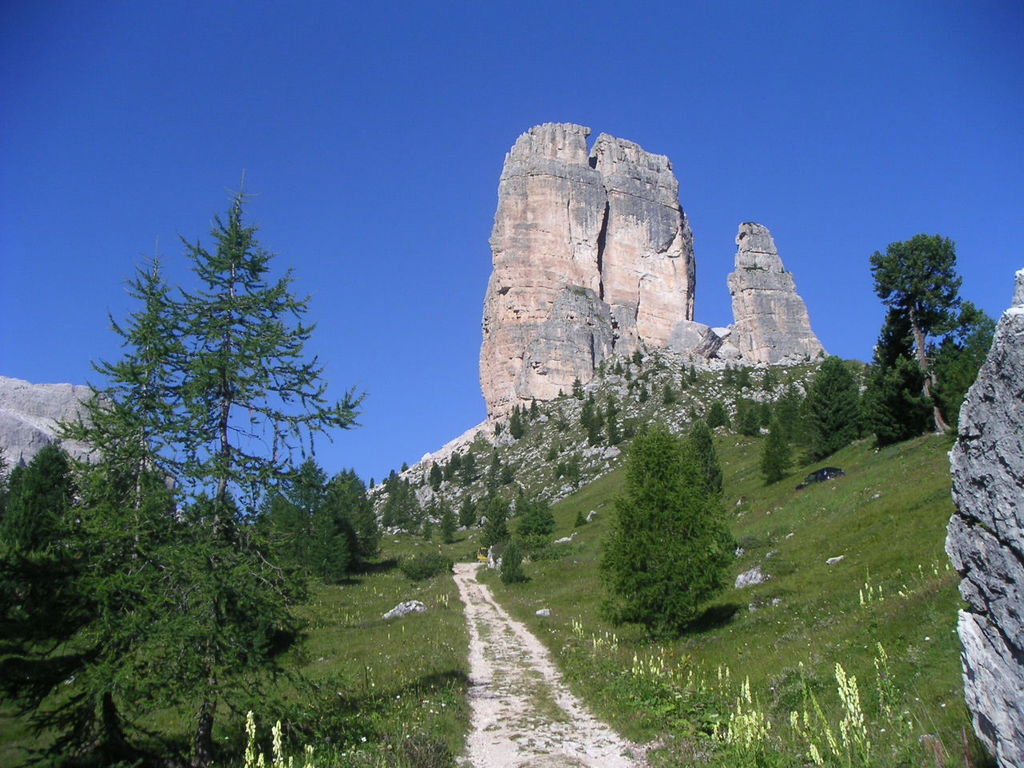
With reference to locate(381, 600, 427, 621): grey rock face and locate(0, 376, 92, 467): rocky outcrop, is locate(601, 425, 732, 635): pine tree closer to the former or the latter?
locate(381, 600, 427, 621): grey rock face

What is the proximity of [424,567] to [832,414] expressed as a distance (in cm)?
3221

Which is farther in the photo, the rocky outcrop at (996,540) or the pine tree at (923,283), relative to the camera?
the pine tree at (923,283)

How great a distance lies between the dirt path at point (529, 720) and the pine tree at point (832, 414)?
122 ft

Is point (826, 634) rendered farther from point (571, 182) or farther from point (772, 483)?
point (571, 182)

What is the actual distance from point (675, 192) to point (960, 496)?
6644 inches

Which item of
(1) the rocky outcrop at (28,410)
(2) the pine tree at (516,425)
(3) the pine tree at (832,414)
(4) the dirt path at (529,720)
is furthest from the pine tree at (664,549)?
(1) the rocky outcrop at (28,410)

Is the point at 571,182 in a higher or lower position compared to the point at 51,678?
higher

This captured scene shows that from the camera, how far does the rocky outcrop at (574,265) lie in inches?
5300

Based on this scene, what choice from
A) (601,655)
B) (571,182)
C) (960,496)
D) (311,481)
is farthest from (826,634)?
(571,182)

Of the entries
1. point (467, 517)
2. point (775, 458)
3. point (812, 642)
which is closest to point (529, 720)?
point (812, 642)

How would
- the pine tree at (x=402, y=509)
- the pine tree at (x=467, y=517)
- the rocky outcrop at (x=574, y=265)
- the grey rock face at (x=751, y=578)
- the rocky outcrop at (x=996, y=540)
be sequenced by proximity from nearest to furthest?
1. the rocky outcrop at (x=996, y=540)
2. the grey rock face at (x=751, y=578)
3. the pine tree at (x=467, y=517)
4. the pine tree at (x=402, y=509)
5. the rocky outcrop at (x=574, y=265)

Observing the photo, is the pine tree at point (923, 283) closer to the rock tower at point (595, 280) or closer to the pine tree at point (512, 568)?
the pine tree at point (512, 568)

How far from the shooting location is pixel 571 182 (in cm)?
14800

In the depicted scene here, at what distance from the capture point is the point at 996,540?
15.5 feet
